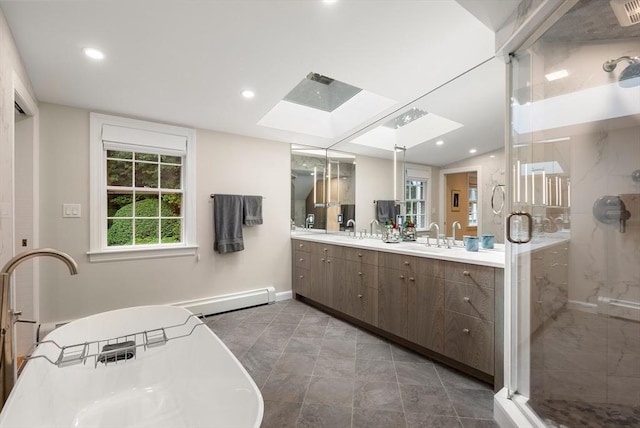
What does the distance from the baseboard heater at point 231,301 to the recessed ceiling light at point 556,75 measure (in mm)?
3296

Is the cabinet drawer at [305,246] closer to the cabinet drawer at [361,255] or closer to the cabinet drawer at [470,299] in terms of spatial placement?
the cabinet drawer at [361,255]

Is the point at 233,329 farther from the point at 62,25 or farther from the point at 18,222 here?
the point at 62,25

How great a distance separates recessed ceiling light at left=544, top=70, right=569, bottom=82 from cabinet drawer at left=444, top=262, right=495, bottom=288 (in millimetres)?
1122

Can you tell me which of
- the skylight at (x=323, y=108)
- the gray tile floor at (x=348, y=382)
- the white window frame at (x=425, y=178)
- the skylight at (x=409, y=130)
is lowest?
the gray tile floor at (x=348, y=382)

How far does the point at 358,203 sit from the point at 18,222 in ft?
10.6

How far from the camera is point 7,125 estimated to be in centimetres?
151

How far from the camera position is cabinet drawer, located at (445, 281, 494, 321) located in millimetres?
1755

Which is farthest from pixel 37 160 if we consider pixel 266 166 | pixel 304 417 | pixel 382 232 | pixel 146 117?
pixel 382 232

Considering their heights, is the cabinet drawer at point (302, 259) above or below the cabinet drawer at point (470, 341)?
above

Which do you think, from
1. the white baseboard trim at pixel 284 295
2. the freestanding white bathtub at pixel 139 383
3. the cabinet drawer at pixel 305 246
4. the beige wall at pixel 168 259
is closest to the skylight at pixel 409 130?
the beige wall at pixel 168 259

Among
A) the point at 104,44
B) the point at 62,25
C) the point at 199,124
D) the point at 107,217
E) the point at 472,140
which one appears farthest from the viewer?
the point at 199,124

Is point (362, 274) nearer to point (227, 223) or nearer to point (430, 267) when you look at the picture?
point (430, 267)

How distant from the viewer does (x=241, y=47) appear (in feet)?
5.66

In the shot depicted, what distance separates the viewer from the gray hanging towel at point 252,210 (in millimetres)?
3338
